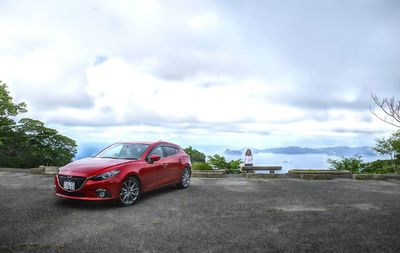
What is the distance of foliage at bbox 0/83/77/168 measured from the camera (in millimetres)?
19578

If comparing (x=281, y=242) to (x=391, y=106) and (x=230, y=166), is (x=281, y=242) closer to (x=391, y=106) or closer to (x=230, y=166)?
(x=391, y=106)

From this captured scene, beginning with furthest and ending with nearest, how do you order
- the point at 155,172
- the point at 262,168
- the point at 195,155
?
the point at 195,155
the point at 262,168
the point at 155,172

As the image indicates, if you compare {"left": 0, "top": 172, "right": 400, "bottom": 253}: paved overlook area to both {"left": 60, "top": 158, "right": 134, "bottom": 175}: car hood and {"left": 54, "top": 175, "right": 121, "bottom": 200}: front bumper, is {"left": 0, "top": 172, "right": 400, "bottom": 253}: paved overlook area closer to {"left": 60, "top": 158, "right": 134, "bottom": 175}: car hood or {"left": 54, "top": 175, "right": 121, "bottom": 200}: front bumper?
{"left": 54, "top": 175, "right": 121, "bottom": 200}: front bumper

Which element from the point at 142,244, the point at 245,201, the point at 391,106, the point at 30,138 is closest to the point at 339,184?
the point at 391,106

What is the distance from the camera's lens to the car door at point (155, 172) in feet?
28.1

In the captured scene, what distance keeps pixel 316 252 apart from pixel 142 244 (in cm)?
266

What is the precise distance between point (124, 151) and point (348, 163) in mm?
14693

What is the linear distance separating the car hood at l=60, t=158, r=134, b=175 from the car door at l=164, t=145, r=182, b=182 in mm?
1700

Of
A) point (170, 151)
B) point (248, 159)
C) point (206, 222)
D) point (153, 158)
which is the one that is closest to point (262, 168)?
point (248, 159)

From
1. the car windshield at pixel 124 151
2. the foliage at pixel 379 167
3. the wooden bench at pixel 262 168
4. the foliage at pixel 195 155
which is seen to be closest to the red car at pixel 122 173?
the car windshield at pixel 124 151

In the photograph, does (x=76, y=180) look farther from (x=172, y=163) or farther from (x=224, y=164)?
(x=224, y=164)

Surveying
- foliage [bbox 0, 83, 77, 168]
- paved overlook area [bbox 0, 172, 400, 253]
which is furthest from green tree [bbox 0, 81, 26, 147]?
paved overlook area [bbox 0, 172, 400, 253]

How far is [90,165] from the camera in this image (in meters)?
7.89

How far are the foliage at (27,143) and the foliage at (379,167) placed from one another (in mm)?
18725
